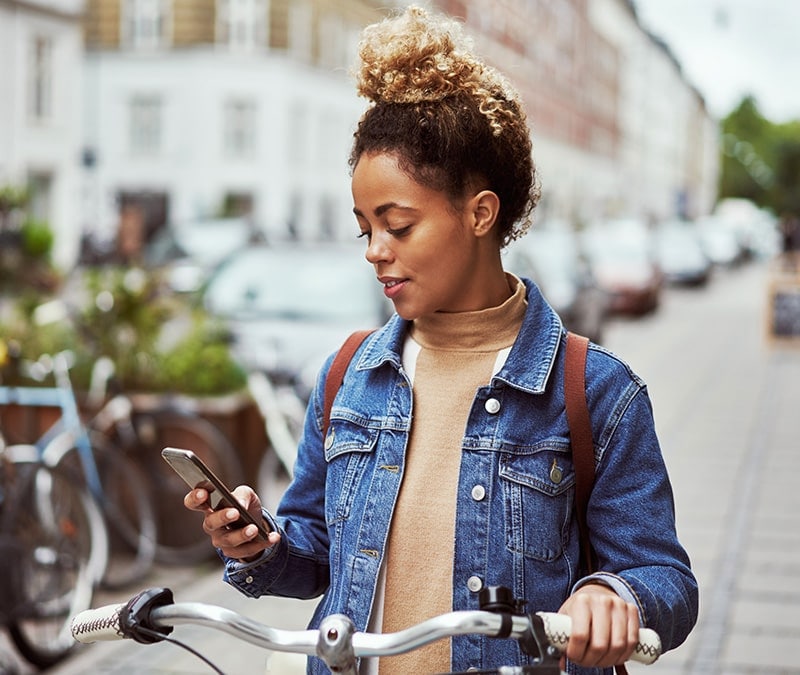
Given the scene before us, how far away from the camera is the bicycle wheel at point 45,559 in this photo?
5188 millimetres

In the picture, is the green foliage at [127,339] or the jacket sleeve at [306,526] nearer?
the jacket sleeve at [306,526]

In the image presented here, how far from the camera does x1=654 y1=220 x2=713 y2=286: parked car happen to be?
3403cm

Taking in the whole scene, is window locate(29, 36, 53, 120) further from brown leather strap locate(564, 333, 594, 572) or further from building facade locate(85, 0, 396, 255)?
brown leather strap locate(564, 333, 594, 572)

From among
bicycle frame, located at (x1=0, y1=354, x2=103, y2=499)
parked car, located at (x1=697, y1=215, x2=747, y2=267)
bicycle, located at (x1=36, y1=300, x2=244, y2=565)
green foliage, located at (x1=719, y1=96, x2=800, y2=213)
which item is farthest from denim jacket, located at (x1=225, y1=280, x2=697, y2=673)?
green foliage, located at (x1=719, y1=96, x2=800, y2=213)

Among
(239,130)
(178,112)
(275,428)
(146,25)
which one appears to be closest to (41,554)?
(275,428)

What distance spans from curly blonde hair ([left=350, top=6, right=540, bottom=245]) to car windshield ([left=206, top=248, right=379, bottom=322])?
21.7ft

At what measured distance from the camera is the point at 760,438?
439 inches

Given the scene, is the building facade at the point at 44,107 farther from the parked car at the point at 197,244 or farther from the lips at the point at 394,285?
the lips at the point at 394,285

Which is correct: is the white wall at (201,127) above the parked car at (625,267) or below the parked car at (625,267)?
above

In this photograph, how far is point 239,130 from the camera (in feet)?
123

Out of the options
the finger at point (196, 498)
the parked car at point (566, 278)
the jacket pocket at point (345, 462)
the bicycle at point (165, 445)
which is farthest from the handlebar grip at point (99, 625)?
the parked car at point (566, 278)

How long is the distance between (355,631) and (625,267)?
23.3 meters

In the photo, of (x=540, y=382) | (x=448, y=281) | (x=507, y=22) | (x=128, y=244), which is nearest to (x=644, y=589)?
(x=540, y=382)

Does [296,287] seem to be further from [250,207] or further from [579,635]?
[250,207]
